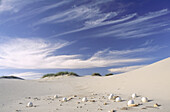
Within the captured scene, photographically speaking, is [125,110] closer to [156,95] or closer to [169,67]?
[156,95]

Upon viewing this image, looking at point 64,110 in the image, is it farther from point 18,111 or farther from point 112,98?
point 112,98

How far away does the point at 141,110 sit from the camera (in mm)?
4070

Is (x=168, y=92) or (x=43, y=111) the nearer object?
(x=43, y=111)

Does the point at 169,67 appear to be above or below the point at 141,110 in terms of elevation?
above

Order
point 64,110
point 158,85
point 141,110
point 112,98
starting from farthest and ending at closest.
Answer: point 158,85 → point 112,98 → point 64,110 → point 141,110

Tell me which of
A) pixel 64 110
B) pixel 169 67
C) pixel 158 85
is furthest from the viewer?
pixel 169 67

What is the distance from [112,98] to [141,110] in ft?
6.27

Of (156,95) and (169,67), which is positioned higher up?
(169,67)

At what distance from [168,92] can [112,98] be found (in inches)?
89.9

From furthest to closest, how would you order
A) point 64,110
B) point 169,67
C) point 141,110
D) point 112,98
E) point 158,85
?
point 169,67
point 158,85
point 112,98
point 64,110
point 141,110

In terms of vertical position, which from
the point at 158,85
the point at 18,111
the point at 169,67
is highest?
the point at 169,67

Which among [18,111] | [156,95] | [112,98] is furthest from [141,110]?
[18,111]

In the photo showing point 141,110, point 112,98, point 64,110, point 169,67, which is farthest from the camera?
point 169,67

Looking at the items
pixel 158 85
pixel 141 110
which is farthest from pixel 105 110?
pixel 158 85
